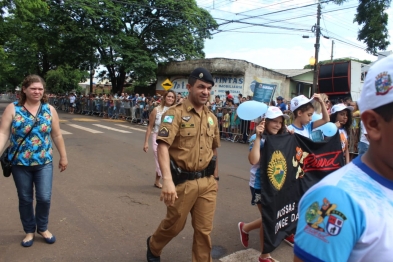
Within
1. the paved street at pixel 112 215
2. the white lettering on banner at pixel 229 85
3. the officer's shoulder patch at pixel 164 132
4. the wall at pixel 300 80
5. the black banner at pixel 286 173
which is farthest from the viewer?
the wall at pixel 300 80

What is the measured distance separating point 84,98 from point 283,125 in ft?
87.7

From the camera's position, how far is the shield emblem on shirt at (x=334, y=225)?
1.11 meters

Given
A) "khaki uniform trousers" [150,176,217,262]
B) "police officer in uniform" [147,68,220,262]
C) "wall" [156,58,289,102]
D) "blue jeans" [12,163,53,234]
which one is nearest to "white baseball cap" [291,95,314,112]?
"police officer in uniform" [147,68,220,262]

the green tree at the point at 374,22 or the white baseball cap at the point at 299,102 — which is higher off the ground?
the green tree at the point at 374,22

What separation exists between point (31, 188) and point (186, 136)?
6.31 feet

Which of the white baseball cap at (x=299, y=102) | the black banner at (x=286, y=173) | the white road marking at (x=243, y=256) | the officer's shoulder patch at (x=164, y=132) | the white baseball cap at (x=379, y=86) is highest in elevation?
the white baseball cap at (x=299, y=102)

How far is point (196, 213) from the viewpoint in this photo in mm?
3342

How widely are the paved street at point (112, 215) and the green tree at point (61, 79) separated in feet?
104

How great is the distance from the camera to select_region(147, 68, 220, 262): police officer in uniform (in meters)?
3.24

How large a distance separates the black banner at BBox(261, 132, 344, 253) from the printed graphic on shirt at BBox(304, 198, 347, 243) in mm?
2412

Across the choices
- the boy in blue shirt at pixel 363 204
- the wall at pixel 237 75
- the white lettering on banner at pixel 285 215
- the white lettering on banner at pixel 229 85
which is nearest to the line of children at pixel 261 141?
the white lettering on banner at pixel 285 215

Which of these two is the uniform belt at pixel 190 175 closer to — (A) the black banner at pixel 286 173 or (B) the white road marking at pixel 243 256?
(A) the black banner at pixel 286 173

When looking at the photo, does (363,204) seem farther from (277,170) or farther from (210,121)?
(277,170)

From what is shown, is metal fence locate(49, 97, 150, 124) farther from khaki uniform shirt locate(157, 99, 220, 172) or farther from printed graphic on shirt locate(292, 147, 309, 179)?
khaki uniform shirt locate(157, 99, 220, 172)
